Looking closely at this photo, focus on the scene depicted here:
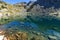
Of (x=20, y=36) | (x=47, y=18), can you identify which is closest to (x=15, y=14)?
(x=47, y=18)

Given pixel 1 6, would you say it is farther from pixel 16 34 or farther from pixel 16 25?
pixel 16 34

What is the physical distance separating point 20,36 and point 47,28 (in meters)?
1.09

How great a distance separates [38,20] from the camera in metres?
5.38

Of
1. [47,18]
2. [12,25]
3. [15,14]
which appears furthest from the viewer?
[47,18]

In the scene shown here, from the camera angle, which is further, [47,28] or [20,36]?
[47,28]

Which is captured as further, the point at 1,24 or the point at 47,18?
the point at 47,18

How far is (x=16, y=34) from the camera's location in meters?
3.94

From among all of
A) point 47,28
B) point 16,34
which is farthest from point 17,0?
point 16,34

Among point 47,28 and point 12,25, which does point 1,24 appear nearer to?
point 12,25

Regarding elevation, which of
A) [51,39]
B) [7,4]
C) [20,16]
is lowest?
[51,39]

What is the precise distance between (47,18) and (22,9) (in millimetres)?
873

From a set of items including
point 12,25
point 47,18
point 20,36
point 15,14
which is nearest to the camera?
point 20,36

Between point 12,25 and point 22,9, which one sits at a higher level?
point 22,9

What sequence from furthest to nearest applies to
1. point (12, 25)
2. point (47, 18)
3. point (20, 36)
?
point (47, 18) < point (12, 25) < point (20, 36)
